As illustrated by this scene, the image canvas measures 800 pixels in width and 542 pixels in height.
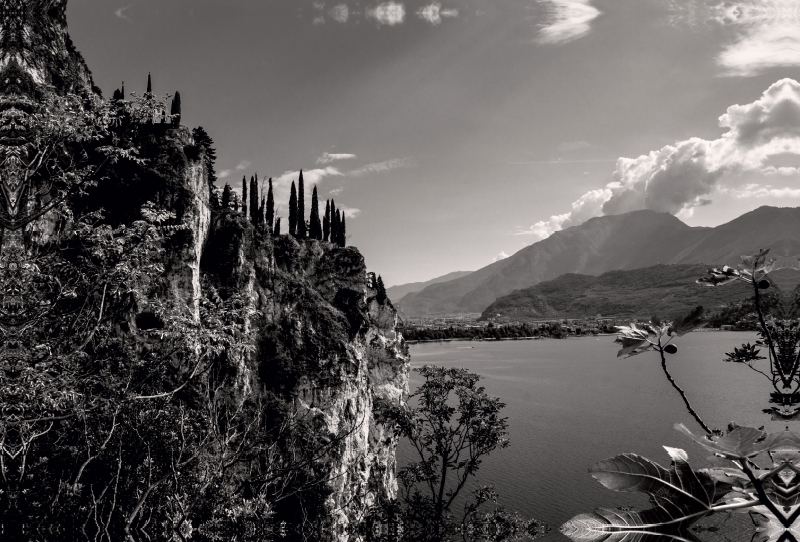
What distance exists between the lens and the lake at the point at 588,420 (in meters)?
29.1

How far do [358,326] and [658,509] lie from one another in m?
32.4

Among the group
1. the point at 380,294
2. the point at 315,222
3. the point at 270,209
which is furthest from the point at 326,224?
the point at 380,294

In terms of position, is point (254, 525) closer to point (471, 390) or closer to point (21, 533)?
point (21, 533)

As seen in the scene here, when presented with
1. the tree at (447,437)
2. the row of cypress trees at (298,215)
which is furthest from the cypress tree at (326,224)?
the tree at (447,437)

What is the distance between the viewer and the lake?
29.1 meters

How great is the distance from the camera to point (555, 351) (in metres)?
116

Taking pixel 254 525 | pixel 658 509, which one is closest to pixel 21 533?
pixel 254 525

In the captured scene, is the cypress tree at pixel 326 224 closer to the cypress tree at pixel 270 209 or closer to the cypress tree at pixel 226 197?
the cypress tree at pixel 270 209

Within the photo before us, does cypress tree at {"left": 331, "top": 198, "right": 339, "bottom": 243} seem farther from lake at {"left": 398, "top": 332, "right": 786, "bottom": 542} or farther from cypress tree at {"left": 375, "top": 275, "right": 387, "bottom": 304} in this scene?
lake at {"left": 398, "top": 332, "right": 786, "bottom": 542}

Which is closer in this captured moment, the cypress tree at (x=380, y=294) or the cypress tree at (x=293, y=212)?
the cypress tree at (x=293, y=212)

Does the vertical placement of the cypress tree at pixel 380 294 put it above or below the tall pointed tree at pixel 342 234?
below

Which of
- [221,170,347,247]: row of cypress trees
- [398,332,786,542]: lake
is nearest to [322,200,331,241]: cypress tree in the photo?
[221,170,347,247]: row of cypress trees

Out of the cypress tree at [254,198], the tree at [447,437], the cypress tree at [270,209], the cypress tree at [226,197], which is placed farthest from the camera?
the cypress tree at [270,209]

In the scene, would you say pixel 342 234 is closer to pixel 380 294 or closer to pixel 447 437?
pixel 380 294
